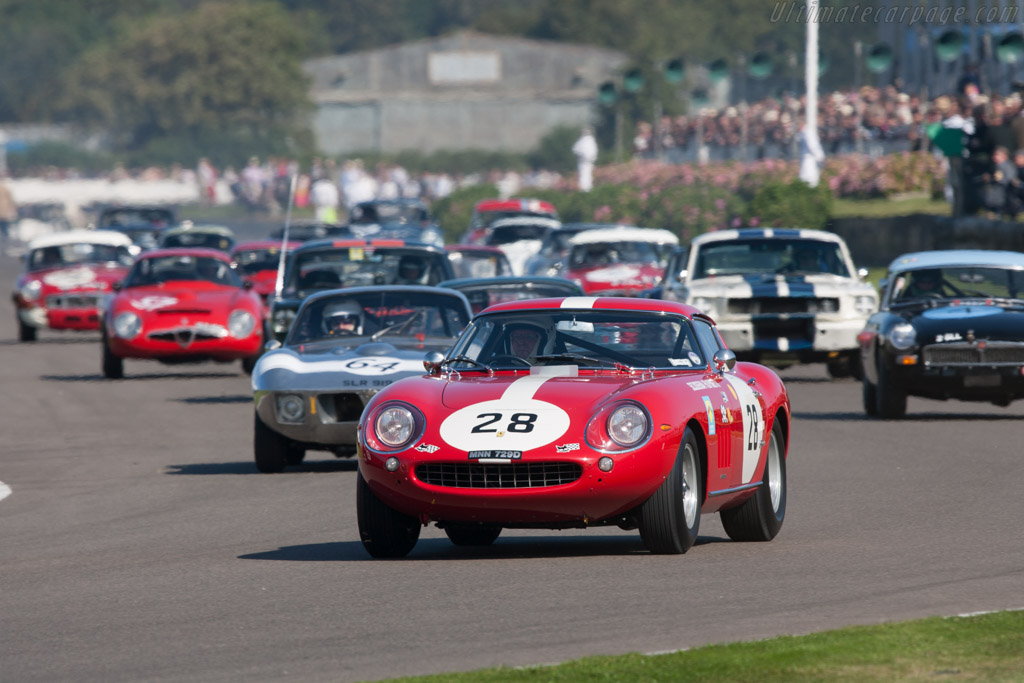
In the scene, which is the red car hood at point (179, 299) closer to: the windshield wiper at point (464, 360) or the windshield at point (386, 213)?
the windshield wiper at point (464, 360)

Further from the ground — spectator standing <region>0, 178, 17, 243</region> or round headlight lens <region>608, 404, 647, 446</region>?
round headlight lens <region>608, 404, 647, 446</region>

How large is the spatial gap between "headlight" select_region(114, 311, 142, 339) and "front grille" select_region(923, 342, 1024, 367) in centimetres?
890

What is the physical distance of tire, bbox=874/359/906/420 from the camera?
17906 mm

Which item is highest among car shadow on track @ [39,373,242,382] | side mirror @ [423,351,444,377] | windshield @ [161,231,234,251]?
side mirror @ [423,351,444,377]

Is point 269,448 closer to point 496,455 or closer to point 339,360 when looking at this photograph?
point 339,360

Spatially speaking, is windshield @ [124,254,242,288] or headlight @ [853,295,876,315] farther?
windshield @ [124,254,242,288]

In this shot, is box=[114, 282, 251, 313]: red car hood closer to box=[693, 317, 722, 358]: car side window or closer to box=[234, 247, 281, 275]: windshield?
box=[234, 247, 281, 275]: windshield

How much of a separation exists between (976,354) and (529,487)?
29.0 ft

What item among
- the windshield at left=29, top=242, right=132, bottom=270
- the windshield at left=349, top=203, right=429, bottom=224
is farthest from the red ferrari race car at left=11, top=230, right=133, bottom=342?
the windshield at left=349, top=203, right=429, bottom=224

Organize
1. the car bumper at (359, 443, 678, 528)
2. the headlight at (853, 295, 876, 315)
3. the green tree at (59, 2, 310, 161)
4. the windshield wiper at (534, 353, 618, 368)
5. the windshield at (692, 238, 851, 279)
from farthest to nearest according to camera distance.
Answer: the green tree at (59, 2, 310, 161)
the windshield at (692, 238, 851, 279)
the headlight at (853, 295, 876, 315)
the windshield wiper at (534, 353, 618, 368)
the car bumper at (359, 443, 678, 528)

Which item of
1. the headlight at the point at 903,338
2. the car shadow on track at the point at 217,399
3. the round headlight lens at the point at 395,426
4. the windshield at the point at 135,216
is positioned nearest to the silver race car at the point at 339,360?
the headlight at the point at 903,338

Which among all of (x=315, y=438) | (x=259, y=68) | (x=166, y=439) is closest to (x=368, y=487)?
(x=315, y=438)

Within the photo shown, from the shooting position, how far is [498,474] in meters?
9.54

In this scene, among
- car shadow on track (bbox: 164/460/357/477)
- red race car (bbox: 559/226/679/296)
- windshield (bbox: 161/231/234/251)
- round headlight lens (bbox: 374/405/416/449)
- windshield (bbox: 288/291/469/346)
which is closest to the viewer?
round headlight lens (bbox: 374/405/416/449)
